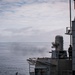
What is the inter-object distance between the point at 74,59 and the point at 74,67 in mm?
716

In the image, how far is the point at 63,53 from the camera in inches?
1398

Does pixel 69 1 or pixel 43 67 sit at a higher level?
pixel 69 1

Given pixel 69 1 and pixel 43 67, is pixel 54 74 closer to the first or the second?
pixel 43 67

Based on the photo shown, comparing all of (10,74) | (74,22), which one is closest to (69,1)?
(74,22)

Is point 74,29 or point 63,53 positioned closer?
point 74,29

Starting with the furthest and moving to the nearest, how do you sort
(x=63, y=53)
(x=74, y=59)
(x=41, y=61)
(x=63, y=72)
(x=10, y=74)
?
1. (x=10, y=74)
2. (x=63, y=53)
3. (x=41, y=61)
4. (x=63, y=72)
5. (x=74, y=59)

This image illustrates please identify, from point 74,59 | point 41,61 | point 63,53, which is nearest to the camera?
point 74,59

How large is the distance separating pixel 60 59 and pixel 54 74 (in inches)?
71.9

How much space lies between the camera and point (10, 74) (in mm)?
118500

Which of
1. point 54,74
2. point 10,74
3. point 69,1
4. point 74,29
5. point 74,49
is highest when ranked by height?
point 69,1

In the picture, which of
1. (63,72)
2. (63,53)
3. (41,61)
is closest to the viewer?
(63,72)

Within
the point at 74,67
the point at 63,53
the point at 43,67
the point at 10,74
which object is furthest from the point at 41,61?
the point at 10,74

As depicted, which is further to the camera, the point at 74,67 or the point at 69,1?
the point at 69,1

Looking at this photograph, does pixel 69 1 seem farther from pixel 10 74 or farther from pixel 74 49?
pixel 10 74
